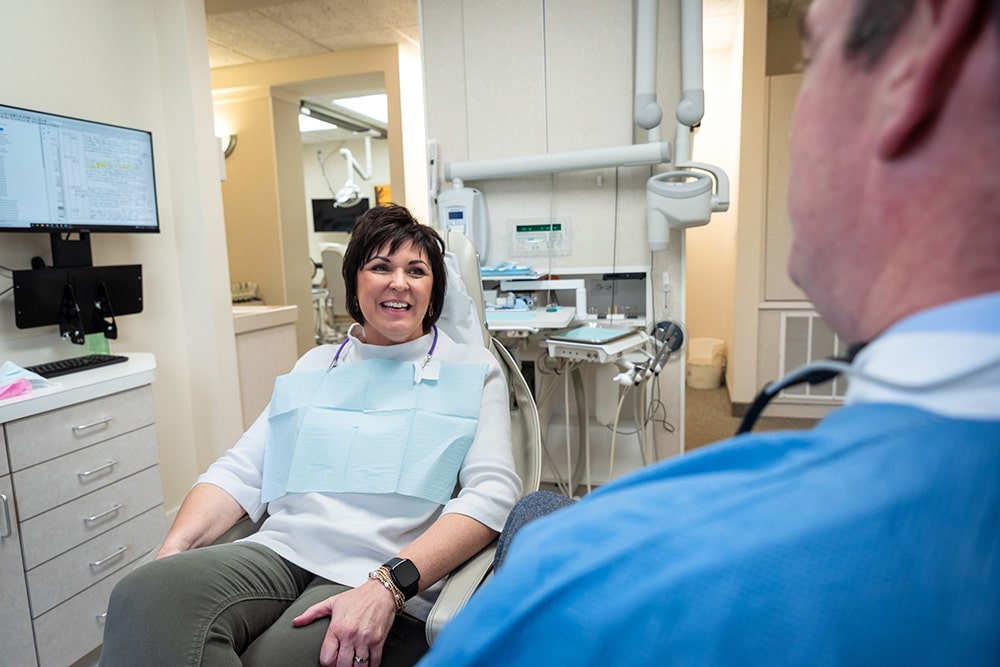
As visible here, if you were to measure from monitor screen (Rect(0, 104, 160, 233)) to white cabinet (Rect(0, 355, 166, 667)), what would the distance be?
518 millimetres

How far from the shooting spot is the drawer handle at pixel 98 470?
5.65ft

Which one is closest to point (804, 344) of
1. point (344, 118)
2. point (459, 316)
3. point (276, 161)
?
point (459, 316)

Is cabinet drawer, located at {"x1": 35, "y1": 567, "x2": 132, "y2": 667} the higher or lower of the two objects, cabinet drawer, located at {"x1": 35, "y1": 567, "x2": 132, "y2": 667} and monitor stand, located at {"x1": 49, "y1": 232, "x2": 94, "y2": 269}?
the lower

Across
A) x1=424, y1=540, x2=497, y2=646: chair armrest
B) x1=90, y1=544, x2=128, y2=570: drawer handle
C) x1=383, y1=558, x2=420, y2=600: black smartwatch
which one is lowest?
x1=90, y1=544, x2=128, y2=570: drawer handle

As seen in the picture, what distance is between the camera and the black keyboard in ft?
5.97

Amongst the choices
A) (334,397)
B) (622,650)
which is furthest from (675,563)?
(334,397)

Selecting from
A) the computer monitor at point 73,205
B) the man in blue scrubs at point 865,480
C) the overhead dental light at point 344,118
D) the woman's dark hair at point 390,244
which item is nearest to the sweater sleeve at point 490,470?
the woman's dark hair at point 390,244

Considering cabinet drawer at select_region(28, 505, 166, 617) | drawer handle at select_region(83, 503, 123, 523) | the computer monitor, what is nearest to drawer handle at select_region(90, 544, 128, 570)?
cabinet drawer at select_region(28, 505, 166, 617)

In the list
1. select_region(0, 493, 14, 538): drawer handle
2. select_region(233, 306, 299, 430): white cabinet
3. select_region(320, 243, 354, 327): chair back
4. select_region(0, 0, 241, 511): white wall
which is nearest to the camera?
select_region(0, 493, 14, 538): drawer handle

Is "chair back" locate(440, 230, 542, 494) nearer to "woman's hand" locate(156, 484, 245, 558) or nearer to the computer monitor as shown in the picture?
"woman's hand" locate(156, 484, 245, 558)

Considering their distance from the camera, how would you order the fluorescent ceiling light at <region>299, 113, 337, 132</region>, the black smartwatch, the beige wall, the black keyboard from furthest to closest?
the fluorescent ceiling light at <region>299, 113, 337, 132</region> → the beige wall → the black keyboard → the black smartwatch

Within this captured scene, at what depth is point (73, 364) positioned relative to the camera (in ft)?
6.34

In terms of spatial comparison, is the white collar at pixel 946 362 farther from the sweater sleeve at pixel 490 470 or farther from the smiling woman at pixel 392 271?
the smiling woman at pixel 392 271

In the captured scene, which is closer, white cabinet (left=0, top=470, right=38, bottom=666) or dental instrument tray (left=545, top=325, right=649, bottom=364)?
white cabinet (left=0, top=470, right=38, bottom=666)
